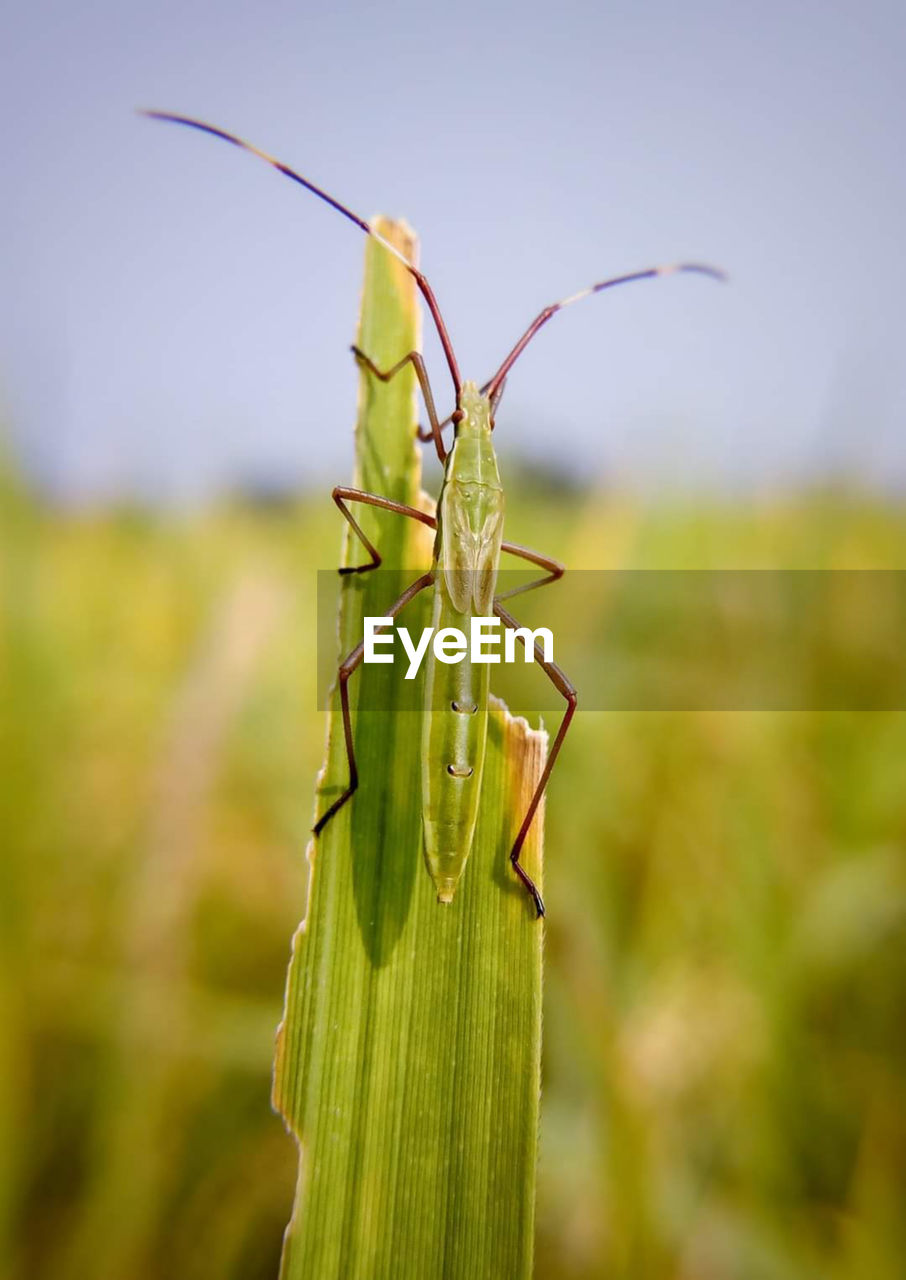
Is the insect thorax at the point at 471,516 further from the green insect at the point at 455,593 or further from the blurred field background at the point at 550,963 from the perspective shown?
the blurred field background at the point at 550,963

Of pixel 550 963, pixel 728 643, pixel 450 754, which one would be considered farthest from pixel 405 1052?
pixel 728 643

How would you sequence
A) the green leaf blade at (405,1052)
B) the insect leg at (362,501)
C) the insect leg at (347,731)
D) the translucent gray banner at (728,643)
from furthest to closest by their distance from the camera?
the translucent gray banner at (728,643)
the insect leg at (362,501)
the insect leg at (347,731)
the green leaf blade at (405,1052)

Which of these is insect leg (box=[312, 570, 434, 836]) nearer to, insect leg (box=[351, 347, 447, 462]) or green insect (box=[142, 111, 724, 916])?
green insect (box=[142, 111, 724, 916])

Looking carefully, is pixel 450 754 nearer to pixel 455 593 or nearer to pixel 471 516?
pixel 455 593

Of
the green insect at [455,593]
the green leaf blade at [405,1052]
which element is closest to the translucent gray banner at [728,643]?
the green insect at [455,593]

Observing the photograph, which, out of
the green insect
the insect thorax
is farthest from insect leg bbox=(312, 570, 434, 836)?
the insect thorax

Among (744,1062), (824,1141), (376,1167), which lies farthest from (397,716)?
(824,1141)
